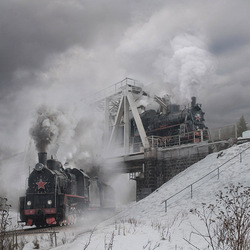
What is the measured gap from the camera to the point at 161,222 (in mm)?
12102

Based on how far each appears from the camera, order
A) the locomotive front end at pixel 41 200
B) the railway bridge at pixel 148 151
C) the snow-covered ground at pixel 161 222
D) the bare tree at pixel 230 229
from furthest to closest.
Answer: the railway bridge at pixel 148 151, the locomotive front end at pixel 41 200, the snow-covered ground at pixel 161 222, the bare tree at pixel 230 229

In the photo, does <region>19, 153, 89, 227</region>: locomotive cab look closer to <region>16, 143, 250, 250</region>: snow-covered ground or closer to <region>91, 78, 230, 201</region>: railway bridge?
<region>16, 143, 250, 250</region>: snow-covered ground

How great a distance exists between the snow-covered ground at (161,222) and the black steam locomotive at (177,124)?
4912 millimetres

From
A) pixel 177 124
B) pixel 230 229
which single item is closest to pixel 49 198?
pixel 230 229

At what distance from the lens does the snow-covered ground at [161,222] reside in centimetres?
760

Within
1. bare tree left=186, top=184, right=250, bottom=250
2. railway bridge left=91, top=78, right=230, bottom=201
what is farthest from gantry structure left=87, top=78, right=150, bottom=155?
bare tree left=186, top=184, right=250, bottom=250

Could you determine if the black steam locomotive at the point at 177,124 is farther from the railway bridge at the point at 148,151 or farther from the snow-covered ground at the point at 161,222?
the snow-covered ground at the point at 161,222

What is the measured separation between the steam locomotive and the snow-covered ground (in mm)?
1106

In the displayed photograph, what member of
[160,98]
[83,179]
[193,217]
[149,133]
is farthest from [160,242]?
[160,98]

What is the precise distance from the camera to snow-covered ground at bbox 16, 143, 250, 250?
299 inches

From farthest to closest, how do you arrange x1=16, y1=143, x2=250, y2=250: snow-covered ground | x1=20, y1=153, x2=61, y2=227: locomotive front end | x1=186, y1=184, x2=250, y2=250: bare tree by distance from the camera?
1. x1=20, y1=153, x2=61, y2=227: locomotive front end
2. x1=16, y1=143, x2=250, y2=250: snow-covered ground
3. x1=186, y1=184, x2=250, y2=250: bare tree

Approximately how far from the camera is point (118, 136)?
33875 mm

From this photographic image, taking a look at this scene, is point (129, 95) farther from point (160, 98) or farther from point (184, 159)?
point (184, 159)

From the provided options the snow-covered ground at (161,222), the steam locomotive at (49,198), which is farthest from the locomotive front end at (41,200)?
the snow-covered ground at (161,222)
